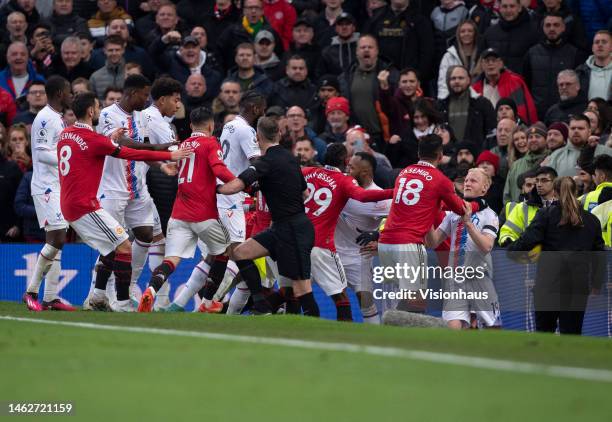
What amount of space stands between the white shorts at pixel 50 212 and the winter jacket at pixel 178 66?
5.99 m

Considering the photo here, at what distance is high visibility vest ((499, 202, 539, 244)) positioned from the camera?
15242 mm

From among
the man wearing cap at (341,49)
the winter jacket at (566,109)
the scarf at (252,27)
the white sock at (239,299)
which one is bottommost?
the white sock at (239,299)

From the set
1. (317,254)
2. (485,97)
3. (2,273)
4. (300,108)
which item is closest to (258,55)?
(300,108)

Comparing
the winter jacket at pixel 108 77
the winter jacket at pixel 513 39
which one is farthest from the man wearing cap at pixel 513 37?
the winter jacket at pixel 108 77

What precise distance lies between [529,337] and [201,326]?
2963 millimetres

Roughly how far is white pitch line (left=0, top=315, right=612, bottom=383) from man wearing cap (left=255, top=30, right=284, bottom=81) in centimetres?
998

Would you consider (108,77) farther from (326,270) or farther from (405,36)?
(326,270)

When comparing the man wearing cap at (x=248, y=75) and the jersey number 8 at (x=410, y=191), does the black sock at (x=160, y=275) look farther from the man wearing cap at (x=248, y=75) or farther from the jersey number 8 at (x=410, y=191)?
the man wearing cap at (x=248, y=75)

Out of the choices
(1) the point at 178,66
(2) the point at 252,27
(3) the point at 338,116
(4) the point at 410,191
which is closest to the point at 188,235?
(4) the point at 410,191

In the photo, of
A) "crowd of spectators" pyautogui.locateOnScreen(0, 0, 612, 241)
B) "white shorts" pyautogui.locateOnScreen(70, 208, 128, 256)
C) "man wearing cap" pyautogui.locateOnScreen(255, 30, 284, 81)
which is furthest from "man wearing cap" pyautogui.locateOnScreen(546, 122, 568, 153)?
"white shorts" pyautogui.locateOnScreen(70, 208, 128, 256)

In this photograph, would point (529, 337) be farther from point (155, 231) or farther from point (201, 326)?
point (155, 231)

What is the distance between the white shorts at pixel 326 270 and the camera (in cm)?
1473

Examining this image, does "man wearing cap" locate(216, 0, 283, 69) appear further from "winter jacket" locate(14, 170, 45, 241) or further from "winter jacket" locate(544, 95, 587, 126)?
"winter jacket" locate(544, 95, 587, 126)

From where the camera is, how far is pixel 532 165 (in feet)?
55.8
